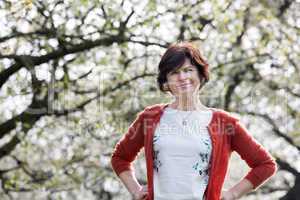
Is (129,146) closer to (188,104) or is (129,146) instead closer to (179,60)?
(188,104)

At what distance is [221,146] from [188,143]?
146mm

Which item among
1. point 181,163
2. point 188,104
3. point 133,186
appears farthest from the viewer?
point 133,186

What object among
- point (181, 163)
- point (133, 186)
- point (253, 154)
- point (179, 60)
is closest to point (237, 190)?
point (253, 154)

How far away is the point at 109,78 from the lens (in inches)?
335

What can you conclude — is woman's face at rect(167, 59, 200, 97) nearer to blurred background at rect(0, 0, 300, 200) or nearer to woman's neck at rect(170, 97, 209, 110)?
woman's neck at rect(170, 97, 209, 110)

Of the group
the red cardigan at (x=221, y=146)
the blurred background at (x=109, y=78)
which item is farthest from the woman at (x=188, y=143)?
the blurred background at (x=109, y=78)

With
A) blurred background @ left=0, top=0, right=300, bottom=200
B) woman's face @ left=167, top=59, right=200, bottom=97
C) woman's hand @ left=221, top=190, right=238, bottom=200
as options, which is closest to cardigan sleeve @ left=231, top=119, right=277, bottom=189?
woman's hand @ left=221, top=190, right=238, bottom=200

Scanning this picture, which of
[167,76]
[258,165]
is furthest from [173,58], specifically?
[258,165]

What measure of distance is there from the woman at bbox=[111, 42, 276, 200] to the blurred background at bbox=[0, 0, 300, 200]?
3494mm

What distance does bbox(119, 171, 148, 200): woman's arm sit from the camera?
2927 millimetres

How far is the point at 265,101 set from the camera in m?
9.97

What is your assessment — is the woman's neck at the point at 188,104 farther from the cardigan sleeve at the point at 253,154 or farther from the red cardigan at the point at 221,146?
the cardigan sleeve at the point at 253,154

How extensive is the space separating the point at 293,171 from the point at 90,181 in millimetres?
2830

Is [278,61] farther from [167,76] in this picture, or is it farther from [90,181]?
[167,76]
